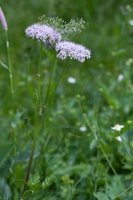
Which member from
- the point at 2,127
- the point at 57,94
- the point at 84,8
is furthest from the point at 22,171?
the point at 84,8

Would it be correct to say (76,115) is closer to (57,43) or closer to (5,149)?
(5,149)

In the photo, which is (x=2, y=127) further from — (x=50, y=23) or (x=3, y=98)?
(x=50, y=23)

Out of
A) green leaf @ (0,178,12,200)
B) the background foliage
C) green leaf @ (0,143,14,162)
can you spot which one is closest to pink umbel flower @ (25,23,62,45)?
the background foliage

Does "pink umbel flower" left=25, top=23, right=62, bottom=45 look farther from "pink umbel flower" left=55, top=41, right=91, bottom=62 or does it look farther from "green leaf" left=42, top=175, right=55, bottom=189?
"green leaf" left=42, top=175, right=55, bottom=189

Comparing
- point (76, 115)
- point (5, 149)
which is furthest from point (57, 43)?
point (76, 115)

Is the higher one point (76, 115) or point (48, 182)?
point (76, 115)

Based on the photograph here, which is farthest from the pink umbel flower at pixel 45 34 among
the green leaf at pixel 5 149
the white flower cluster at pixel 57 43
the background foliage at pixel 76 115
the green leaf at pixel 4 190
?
the green leaf at pixel 4 190

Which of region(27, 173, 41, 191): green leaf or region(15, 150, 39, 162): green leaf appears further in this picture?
region(15, 150, 39, 162): green leaf
